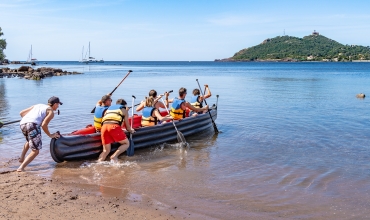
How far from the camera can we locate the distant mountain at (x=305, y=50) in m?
155

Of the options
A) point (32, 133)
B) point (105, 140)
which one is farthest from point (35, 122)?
point (105, 140)

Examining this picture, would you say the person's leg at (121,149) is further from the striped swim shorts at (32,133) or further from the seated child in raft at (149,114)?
the striped swim shorts at (32,133)

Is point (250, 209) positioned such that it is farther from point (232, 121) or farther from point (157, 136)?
point (232, 121)

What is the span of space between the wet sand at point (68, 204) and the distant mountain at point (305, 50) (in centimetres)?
15431

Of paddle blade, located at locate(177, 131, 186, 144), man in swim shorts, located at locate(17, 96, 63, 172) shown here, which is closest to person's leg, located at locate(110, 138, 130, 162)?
man in swim shorts, located at locate(17, 96, 63, 172)

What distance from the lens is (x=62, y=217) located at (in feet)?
17.2

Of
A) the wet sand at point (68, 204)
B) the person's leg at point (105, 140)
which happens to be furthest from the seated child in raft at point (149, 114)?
the wet sand at point (68, 204)

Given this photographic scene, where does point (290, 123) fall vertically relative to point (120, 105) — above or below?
below

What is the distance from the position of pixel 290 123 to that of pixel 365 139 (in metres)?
3.36

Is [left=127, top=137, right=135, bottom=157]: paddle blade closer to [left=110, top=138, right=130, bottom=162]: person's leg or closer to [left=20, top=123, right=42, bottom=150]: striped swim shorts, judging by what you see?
[left=110, top=138, right=130, bottom=162]: person's leg

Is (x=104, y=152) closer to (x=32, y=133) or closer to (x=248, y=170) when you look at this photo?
(x=32, y=133)

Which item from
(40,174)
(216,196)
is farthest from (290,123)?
(40,174)

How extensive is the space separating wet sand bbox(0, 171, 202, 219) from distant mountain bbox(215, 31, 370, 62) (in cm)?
15431

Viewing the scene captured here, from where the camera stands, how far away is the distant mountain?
15531 centimetres
